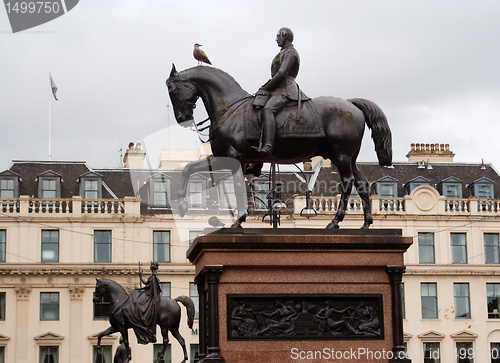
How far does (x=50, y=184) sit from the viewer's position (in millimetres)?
65000

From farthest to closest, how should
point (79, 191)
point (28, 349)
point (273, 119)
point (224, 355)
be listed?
point (79, 191) → point (28, 349) → point (273, 119) → point (224, 355)

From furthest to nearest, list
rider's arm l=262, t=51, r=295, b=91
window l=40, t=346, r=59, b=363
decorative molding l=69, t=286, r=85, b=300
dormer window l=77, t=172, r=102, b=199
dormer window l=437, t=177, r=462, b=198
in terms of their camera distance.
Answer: dormer window l=437, t=177, r=462, b=198 → dormer window l=77, t=172, r=102, b=199 → decorative molding l=69, t=286, r=85, b=300 → window l=40, t=346, r=59, b=363 → rider's arm l=262, t=51, r=295, b=91

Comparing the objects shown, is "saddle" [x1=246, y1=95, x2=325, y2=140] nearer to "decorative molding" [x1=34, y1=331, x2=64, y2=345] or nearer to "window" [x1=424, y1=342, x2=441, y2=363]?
"decorative molding" [x1=34, y1=331, x2=64, y2=345]

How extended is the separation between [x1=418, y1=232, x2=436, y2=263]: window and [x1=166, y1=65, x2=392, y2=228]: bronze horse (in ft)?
156

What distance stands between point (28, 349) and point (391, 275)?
154 feet

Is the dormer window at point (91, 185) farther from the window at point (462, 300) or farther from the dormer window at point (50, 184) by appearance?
the window at point (462, 300)

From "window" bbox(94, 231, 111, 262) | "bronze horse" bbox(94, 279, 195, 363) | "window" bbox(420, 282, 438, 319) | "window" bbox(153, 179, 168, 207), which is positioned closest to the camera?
"bronze horse" bbox(94, 279, 195, 363)

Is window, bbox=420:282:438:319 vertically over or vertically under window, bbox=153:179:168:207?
under

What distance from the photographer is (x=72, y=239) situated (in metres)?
63.4

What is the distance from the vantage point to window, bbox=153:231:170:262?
64.2 m

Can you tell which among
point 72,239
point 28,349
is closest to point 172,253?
point 72,239

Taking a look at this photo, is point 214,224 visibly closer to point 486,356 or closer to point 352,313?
point 352,313

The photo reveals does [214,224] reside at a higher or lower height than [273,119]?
lower

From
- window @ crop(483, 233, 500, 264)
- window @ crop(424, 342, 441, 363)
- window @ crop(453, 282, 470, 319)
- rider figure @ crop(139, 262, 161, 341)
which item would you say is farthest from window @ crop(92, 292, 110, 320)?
rider figure @ crop(139, 262, 161, 341)
